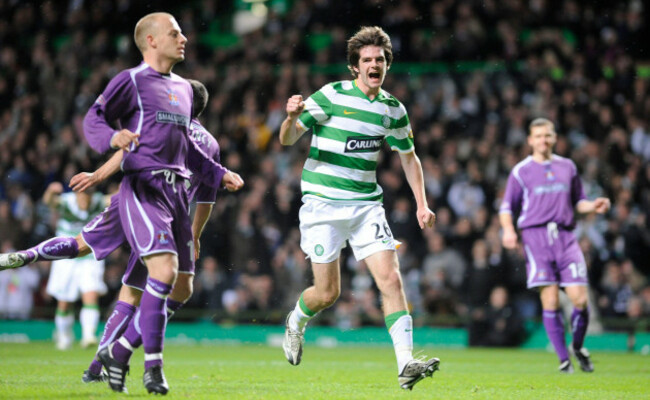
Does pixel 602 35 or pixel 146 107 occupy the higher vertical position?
pixel 602 35

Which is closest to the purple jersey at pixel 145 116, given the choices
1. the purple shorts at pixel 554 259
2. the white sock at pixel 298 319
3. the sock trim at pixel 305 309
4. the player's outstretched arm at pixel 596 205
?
the sock trim at pixel 305 309

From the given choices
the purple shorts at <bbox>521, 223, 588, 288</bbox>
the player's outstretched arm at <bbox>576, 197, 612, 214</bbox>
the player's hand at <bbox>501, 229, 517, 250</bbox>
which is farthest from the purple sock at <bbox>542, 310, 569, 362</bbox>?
the player's outstretched arm at <bbox>576, 197, 612, 214</bbox>

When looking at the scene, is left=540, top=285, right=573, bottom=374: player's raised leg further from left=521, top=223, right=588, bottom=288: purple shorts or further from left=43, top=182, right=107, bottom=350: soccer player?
left=43, top=182, right=107, bottom=350: soccer player

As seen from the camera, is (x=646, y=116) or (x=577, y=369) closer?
(x=577, y=369)

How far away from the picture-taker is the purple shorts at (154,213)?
6448mm

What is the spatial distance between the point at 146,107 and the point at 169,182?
51 cm

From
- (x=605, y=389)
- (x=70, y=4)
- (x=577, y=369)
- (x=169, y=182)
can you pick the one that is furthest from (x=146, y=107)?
(x=70, y=4)

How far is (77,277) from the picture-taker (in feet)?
47.6

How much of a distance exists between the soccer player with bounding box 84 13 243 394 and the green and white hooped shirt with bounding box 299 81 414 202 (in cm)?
124

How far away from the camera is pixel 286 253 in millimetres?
17609

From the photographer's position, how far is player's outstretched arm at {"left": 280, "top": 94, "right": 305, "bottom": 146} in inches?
281

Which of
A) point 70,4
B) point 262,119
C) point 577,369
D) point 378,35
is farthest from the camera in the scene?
point 70,4

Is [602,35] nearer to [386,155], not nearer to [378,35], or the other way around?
[386,155]

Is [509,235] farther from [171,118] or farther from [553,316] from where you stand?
[171,118]
